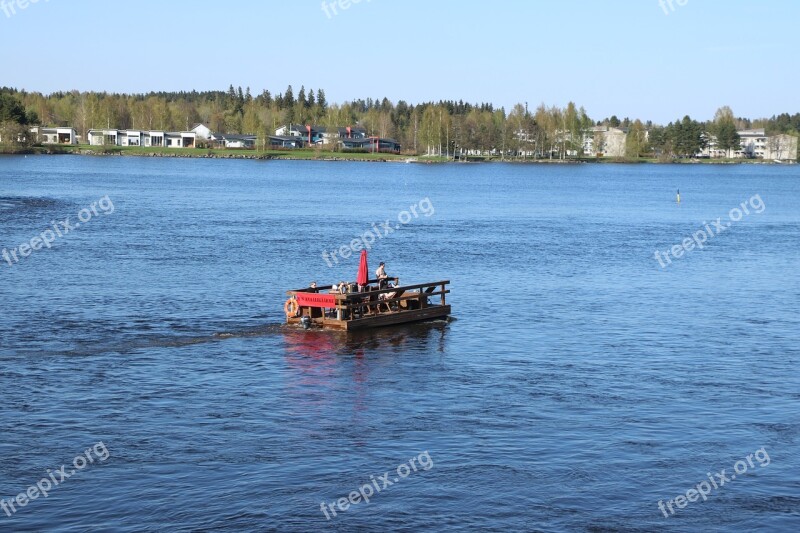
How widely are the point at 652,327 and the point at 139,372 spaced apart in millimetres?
22614

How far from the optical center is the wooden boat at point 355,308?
39219 mm

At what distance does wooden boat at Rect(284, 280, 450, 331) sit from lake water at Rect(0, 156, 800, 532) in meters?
0.66

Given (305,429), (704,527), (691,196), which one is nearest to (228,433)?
(305,429)

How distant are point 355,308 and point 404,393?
9297 millimetres

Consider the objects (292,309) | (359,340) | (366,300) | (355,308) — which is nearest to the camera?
(359,340)

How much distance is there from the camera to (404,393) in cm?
3105

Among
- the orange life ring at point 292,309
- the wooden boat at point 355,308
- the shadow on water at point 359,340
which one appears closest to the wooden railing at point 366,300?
the wooden boat at point 355,308

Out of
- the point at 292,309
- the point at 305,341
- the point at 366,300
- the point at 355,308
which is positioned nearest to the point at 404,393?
the point at 305,341

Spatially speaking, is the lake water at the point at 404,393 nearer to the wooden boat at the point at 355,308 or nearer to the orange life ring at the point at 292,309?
the wooden boat at the point at 355,308

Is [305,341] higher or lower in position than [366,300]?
lower

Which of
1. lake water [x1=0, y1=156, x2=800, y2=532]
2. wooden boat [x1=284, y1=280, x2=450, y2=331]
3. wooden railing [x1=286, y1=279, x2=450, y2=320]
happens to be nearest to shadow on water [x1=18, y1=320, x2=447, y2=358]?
lake water [x1=0, y1=156, x2=800, y2=532]

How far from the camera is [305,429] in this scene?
26906 mm

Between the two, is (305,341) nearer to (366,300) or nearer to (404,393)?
(366,300)

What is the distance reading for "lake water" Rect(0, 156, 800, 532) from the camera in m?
22.2
